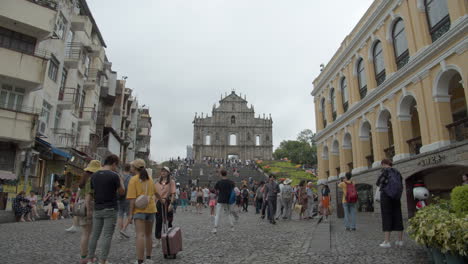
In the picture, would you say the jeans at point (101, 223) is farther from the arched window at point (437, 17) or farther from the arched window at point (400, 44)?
the arched window at point (400, 44)

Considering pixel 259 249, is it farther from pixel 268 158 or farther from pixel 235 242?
pixel 268 158

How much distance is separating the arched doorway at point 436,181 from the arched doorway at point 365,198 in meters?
3.27

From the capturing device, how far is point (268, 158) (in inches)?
2785

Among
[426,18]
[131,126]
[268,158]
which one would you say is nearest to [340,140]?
[426,18]

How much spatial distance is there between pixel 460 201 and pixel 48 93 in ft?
61.6

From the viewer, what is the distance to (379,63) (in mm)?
16734

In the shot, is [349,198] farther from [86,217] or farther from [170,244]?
[86,217]

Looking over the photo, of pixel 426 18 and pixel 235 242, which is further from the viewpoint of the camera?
pixel 426 18

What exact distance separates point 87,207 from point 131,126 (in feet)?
116

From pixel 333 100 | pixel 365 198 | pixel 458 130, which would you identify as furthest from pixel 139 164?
pixel 333 100

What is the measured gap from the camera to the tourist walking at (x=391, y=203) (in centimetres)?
627

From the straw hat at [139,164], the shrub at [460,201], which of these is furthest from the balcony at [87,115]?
the shrub at [460,201]

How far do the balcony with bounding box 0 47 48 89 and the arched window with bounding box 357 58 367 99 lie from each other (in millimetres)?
16185

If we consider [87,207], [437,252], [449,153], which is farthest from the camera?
[449,153]
